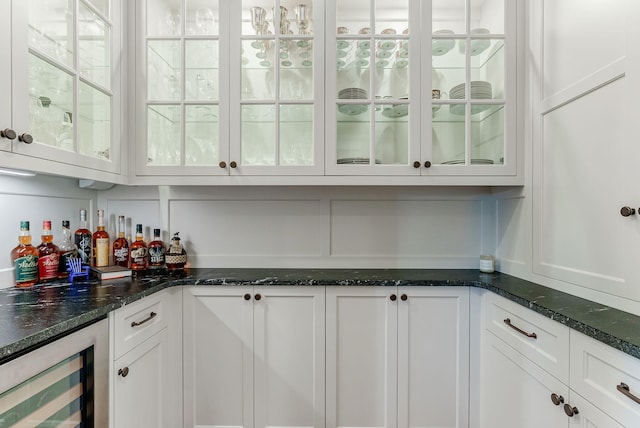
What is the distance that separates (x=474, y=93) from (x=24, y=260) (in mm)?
2227

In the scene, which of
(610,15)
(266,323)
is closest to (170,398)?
(266,323)

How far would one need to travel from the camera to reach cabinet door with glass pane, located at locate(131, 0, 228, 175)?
1.70 meters

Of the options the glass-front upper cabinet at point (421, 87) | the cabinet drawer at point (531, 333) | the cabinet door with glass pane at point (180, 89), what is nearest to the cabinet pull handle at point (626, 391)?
the cabinet drawer at point (531, 333)

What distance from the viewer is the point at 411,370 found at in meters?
1.63

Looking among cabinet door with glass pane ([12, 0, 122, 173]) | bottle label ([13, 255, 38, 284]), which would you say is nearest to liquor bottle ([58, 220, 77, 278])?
bottle label ([13, 255, 38, 284])

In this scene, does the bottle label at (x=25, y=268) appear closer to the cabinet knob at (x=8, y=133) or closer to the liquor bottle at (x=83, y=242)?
the liquor bottle at (x=83, y=242)

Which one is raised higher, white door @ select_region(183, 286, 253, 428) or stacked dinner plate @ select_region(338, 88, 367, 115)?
stacked dinner plate @ select_region(338, 88, 367, 115)

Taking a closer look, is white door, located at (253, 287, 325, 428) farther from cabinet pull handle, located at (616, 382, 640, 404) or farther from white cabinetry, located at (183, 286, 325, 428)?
cabinet pull handle, located at (616, 382, 640, 404)

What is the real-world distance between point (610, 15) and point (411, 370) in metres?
1.66

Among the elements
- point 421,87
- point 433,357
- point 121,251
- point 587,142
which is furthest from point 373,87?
point 121,251

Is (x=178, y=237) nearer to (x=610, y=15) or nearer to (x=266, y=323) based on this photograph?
(x=266, y=323)

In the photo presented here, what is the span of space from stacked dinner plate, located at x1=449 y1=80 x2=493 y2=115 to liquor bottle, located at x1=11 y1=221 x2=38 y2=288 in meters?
2.07

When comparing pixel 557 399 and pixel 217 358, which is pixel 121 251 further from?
pixel 557 399

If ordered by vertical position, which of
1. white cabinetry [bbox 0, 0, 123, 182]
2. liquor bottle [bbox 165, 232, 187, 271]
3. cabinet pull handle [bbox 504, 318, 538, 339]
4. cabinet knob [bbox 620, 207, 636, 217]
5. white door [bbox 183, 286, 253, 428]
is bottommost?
white door [bbox 183, 286, 253, 428]
